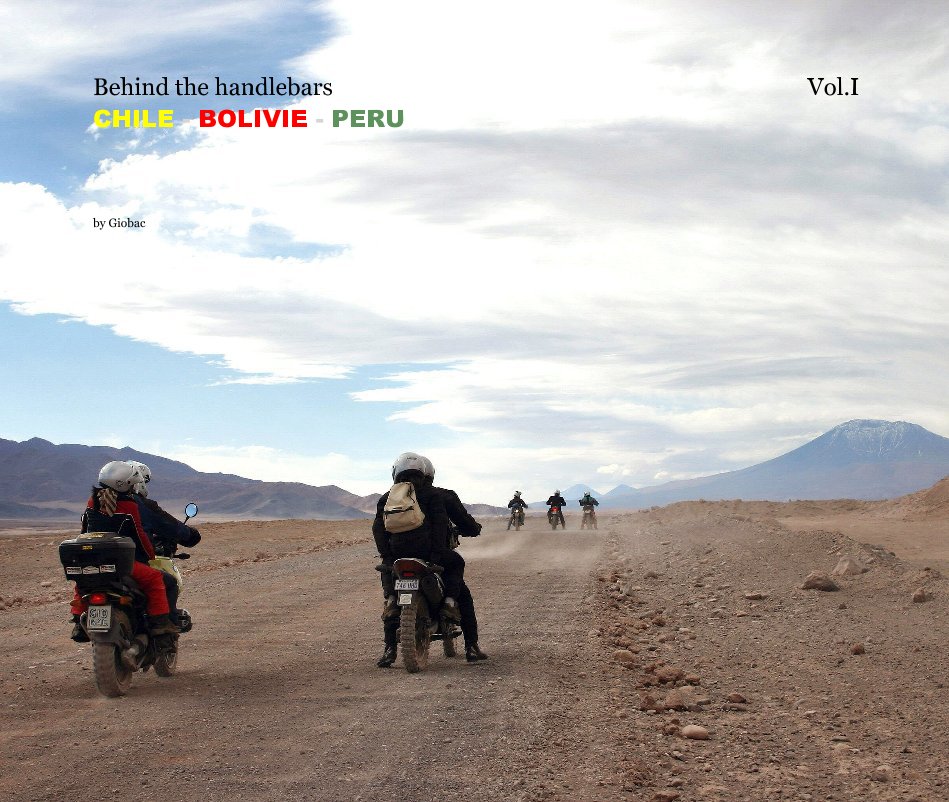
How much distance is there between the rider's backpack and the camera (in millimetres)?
11266

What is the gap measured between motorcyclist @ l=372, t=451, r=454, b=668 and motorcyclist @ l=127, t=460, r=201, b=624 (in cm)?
197

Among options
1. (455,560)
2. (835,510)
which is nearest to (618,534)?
(835,510)

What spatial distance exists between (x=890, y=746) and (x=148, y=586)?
6666 mm

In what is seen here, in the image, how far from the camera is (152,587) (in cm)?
1048

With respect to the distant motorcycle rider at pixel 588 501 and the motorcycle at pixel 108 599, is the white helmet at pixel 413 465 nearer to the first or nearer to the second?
the motorcycle at pixel 108 599

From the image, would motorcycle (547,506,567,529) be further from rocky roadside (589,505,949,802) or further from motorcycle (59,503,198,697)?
motorcycle (59,503,198,697)

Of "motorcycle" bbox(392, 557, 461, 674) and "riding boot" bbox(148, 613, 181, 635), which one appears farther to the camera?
"motorcycle" bbox(392, 557, 461, 674)

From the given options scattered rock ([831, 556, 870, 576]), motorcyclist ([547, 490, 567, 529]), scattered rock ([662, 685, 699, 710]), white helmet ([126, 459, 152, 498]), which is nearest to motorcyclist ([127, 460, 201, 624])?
white helmet ([126, 459, 152, 498])

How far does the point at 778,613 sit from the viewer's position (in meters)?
15.8

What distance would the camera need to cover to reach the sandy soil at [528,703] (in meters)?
7.07

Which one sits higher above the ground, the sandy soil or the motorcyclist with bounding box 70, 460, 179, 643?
the motorcyclist with bounding box 70, 460, 179, 643

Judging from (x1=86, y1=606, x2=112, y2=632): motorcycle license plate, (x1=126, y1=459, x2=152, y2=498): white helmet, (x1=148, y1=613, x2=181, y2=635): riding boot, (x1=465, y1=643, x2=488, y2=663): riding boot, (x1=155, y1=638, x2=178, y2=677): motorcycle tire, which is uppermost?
(x1=126, y1=459, x2=152, y2=498): white helmet

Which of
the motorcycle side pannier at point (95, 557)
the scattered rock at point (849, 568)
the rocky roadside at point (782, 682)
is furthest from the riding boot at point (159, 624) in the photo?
the scattered rock at point (849, 568)

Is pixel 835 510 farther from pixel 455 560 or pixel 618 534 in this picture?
pixel 455 560
